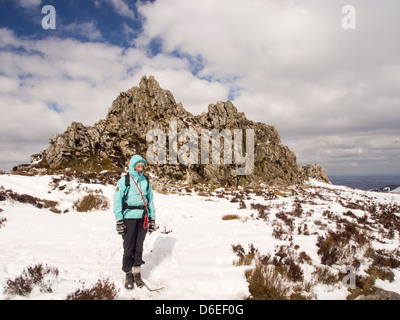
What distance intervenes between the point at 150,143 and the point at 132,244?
2094 inches

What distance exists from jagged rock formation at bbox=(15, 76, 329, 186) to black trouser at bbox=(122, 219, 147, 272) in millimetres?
31863

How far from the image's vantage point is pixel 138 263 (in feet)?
15.5

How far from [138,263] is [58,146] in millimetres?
48732

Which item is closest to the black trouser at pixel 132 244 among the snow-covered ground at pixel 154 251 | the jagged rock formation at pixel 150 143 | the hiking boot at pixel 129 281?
the hiking boot at pixel 129 281

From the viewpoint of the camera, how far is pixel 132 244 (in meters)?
4.89

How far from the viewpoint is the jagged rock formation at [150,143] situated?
43.6 meters

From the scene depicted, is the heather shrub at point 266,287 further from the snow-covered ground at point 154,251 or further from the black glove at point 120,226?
the black glove at point 120,226

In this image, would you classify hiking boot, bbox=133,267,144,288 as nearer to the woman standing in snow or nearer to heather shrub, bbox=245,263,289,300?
the woman standing in snow

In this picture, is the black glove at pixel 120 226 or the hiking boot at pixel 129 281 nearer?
the hiking boot at pixel 129 281
